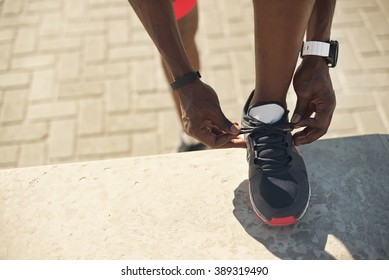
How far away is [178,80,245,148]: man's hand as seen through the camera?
4.50 feet

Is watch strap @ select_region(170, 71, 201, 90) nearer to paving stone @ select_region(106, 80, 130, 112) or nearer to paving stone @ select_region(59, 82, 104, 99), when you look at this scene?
paving stone @ select_region(106, 80, 130, 112)

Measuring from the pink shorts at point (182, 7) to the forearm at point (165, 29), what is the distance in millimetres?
264

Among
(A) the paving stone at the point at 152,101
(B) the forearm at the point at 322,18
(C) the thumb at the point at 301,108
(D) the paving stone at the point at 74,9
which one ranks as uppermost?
(B) the forearm at the point at 322,18

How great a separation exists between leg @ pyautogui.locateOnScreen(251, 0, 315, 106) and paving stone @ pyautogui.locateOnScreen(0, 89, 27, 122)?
196 cm

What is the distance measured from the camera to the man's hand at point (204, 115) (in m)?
1.37

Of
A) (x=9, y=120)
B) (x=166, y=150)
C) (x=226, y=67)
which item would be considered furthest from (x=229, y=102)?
(x=9, y=120)

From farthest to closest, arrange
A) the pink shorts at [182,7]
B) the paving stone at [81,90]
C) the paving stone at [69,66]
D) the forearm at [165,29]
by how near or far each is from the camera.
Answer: the paving stone at [69,66], the paving stone at [81,90], the pink shorts at [182,7], the forearm at [165,29]

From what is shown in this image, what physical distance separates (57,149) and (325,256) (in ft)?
6.21

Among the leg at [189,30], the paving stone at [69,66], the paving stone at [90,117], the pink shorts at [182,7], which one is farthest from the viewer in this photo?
the paving stone at [69,66]

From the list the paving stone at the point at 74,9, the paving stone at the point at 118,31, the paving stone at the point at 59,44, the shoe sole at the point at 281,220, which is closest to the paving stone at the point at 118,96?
the paving stone at the point at 118,31

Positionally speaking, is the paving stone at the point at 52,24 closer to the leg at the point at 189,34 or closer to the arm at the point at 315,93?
the leg at the point at 189,34

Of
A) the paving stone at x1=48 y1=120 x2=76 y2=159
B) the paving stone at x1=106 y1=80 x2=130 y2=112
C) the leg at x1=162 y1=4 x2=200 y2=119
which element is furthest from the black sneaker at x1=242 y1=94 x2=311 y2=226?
the paving stone at x1=48 y1=120 x2=76 y2=159
